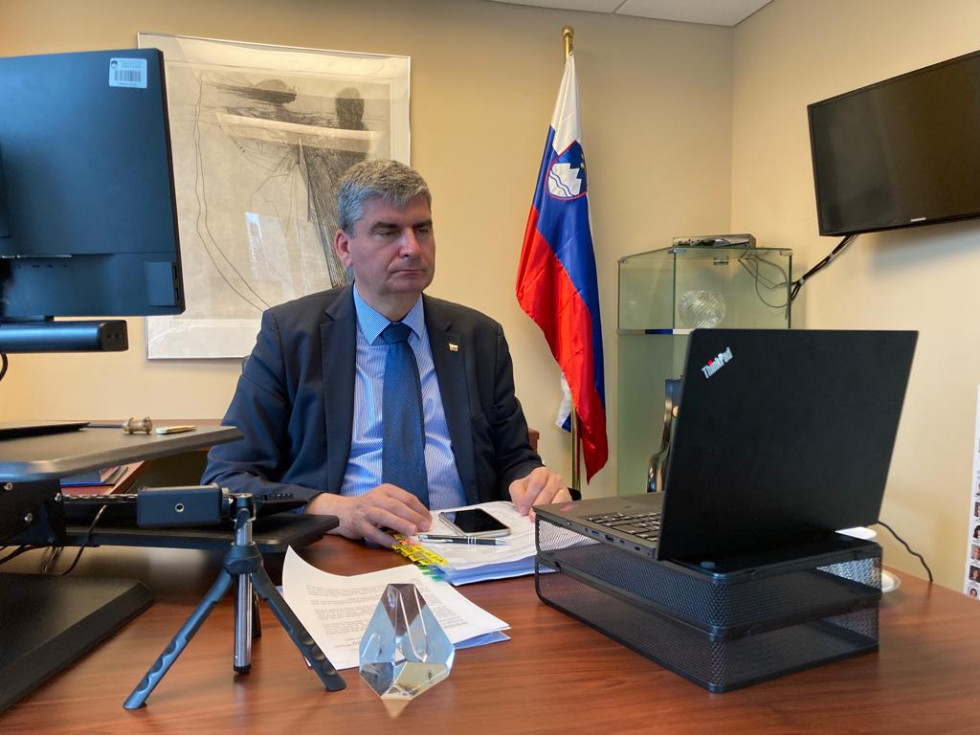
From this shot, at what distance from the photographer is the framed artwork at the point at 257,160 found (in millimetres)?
2809

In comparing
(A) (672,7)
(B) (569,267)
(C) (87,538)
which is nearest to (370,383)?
(C) (87,538)

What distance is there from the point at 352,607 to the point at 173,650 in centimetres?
24

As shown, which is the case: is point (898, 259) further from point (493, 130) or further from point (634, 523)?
point (634, 523)

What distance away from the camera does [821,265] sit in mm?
2814

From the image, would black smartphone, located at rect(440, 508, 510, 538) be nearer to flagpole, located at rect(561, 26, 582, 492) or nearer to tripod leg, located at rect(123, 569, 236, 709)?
tripod leg, located at rect(123, 569, 236, 709)

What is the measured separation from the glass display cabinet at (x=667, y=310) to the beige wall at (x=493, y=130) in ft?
0.27

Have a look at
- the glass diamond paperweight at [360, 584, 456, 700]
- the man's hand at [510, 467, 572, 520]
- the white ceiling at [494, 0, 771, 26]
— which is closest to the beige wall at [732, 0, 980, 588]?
the white ceiling at [494, 0, 771, 26]

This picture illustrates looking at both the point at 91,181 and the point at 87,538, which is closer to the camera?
the point at 91,181

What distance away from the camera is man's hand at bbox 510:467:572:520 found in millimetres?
1284

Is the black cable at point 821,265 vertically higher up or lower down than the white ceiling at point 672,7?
lower down

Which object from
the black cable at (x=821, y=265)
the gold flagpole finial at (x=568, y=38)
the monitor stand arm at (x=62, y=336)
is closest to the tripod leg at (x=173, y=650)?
the monitor stand arm at (x=62, y=336)

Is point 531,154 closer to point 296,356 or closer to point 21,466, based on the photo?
point 296,356

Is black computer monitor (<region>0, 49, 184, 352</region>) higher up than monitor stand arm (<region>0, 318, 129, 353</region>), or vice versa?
black computer monitor (<region>0, 49, 184, 352</region>)

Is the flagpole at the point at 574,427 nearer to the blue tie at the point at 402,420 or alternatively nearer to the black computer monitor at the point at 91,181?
the blue tie at the point at 402,420
